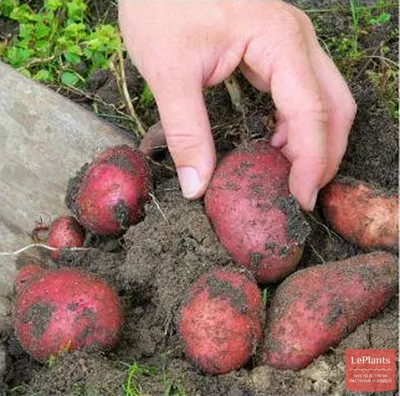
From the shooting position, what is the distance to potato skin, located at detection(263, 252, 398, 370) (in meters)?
1.61

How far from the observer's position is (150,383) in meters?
1.56

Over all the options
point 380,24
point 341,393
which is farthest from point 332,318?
point 380,24

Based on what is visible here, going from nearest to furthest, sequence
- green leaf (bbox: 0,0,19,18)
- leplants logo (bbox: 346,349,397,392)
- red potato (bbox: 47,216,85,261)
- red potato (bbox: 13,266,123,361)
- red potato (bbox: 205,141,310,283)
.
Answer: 1. leplants logo (bbox: 346,349,397,392)
2. red potato (bbox: 13,266,123,361)
3. red potato (bbox: 205,141,310,283)
4. red potato (bbox: 47,216,85,261)
5. green leaf (bbox: 0,0,19,18)

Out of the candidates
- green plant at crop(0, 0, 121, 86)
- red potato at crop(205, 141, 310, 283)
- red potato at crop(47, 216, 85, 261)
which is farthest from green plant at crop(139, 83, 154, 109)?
red potato at crop(205, 141, 310, 283)

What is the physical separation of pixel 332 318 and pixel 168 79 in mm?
698

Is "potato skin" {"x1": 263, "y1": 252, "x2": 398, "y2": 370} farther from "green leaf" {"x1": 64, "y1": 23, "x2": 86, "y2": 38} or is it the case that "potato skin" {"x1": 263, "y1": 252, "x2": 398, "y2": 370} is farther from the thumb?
"green leaf" {"x1": 64, "y1": 23, "x2": 86, "y2": 38}

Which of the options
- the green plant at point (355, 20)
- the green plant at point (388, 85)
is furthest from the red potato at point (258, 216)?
the green plant at point (355, 20)

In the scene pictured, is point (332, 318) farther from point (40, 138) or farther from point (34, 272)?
point (40, 138)

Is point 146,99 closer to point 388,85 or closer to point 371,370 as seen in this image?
point 388,85

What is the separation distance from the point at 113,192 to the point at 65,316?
381mm

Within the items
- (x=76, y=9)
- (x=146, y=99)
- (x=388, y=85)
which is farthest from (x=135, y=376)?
(x=76, y=9)

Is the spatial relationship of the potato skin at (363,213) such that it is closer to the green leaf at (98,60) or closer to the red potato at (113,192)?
the red potato at (113,192)

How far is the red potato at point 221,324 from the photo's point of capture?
5.15 feet

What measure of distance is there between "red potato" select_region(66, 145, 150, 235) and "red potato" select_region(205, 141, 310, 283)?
0.65 ft
